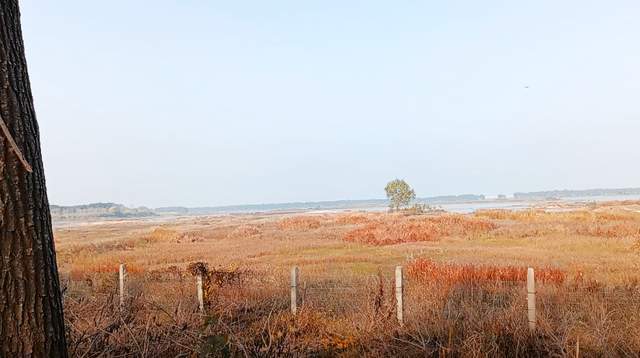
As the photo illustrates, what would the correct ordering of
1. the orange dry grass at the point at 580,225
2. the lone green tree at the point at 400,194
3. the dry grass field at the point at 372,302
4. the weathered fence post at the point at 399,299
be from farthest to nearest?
the lone green tree at the point at 400,194 < the orange dry grass at the point at 580,225 < the weathered fence post at the point at 399,299 < the dry grass field at the point at 372,302

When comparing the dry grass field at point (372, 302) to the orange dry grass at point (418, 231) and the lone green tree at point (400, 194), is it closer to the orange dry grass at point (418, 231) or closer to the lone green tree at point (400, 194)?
the orange dry grass at point (418, 231)

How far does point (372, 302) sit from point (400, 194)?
69.1m

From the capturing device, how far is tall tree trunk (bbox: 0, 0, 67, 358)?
2.30 metres

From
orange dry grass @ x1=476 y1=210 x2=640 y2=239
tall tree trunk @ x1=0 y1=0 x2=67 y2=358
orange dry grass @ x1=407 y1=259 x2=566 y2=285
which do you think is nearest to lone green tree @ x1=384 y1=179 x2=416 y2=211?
orange dry grass @ x1=476 y1=210 x2=640 y2=239

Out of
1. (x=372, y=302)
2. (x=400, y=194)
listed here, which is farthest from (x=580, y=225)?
(x=400, y=194)

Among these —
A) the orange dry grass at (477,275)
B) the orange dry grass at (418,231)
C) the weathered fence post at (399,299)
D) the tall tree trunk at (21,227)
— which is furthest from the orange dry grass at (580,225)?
the tall tree trunk at (21,227)

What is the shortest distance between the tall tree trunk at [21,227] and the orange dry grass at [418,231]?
85.2 ft

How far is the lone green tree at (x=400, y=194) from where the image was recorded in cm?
7650

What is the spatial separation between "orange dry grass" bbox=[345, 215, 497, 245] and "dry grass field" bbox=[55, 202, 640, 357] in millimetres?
586

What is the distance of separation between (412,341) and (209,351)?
119 inches

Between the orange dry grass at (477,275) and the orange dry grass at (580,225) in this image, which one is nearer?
the orange dry grass at (477,275)

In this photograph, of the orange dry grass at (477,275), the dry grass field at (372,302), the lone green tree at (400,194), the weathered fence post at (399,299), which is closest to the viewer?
the dry grass field at (372,302)

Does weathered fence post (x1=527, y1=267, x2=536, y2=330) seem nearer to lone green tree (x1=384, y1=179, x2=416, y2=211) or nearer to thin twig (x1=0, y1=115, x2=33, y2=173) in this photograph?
thin twig (x1=0, y1=115, x2=33, y2=173)

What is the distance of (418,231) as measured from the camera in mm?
31531
